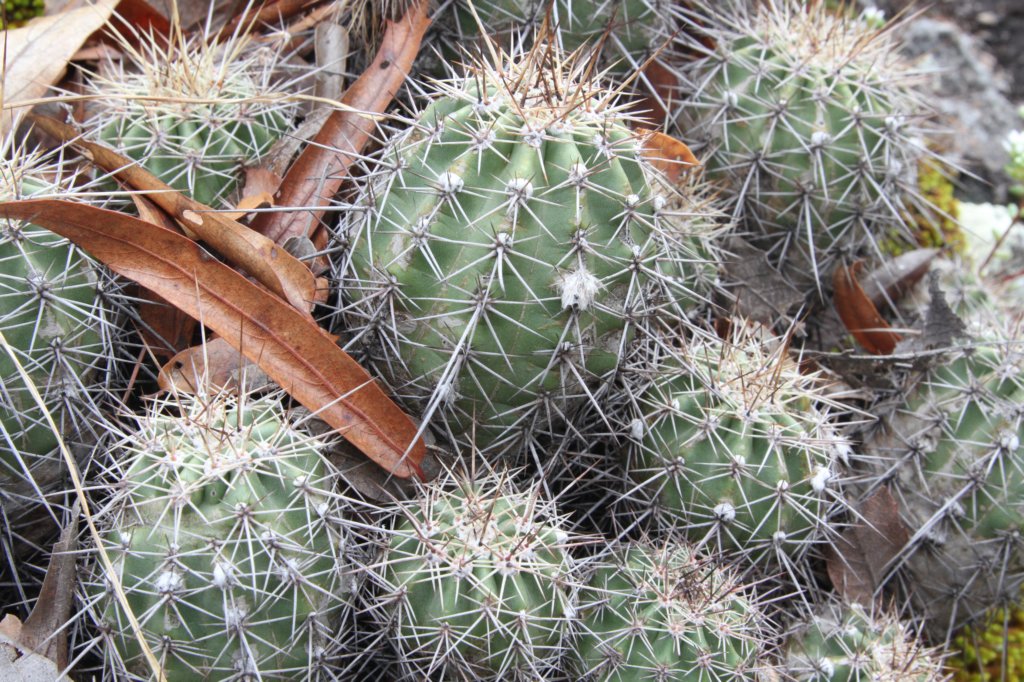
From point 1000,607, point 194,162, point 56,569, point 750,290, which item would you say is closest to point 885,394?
point 750,290

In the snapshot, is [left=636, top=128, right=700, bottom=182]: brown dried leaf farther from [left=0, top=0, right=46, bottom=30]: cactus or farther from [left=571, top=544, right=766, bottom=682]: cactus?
[left=0, top=0, right=46, bottom=30]: cactus

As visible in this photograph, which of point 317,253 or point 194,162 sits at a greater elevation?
point 194,162

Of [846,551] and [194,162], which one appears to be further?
[846,551]

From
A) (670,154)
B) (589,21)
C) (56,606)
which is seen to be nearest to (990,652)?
(670,154)

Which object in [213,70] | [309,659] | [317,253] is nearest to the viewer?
[309,659]

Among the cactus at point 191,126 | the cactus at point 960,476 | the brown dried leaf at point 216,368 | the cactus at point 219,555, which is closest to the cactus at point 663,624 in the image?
the cactus at point 219,555

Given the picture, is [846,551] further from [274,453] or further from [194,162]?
[194,162]

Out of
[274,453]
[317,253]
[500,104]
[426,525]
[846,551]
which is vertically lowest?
[846,551]
